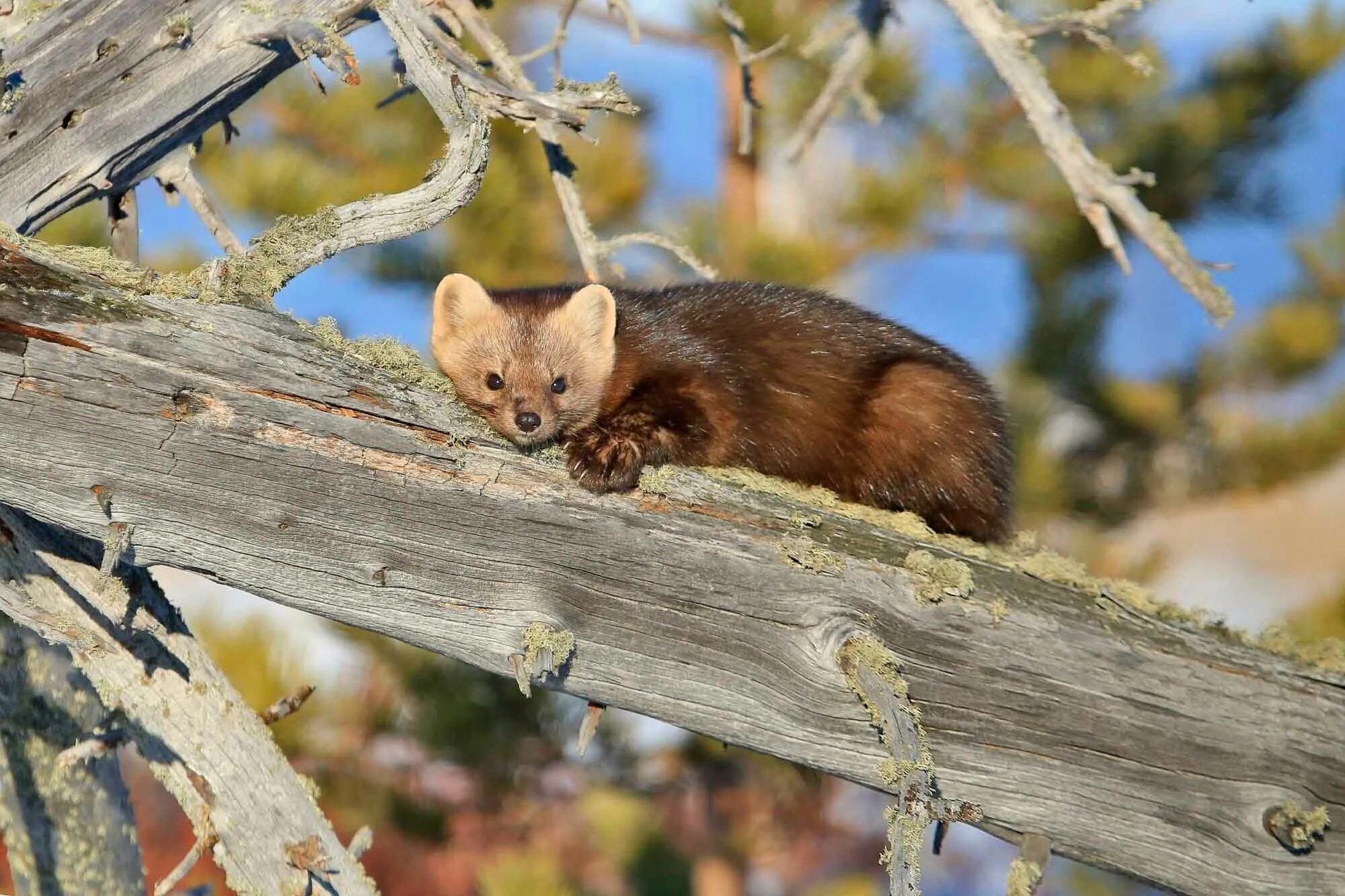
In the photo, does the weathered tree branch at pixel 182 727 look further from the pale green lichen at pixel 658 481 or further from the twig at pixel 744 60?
the twig at pixel 744 60

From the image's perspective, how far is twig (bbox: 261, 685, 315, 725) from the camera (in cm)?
321

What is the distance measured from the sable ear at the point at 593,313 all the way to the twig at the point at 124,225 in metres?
1.28

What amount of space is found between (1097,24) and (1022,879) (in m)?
2.38

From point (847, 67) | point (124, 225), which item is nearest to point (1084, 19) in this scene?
point (847, 67)

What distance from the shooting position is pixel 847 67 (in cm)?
462

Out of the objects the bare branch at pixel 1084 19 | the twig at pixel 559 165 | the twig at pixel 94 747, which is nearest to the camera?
the twig at pixel 94 747

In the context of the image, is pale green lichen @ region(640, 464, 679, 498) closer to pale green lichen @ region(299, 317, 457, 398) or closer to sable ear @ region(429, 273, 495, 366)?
pale green lichen @ region(299, 317, 457, 398)

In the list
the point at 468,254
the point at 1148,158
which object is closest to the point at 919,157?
the point at 1148,158

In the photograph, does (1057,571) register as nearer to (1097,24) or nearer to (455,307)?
(1097,24)

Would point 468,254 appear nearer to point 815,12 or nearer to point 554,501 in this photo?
point 815,12

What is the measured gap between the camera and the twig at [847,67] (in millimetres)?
4574

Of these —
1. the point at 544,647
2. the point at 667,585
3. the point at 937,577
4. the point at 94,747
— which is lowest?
the point at 94,747

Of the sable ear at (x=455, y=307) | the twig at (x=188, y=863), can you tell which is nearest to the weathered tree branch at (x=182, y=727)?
the twig at (x=188, y=863)

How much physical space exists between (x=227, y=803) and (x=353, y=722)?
538cm
